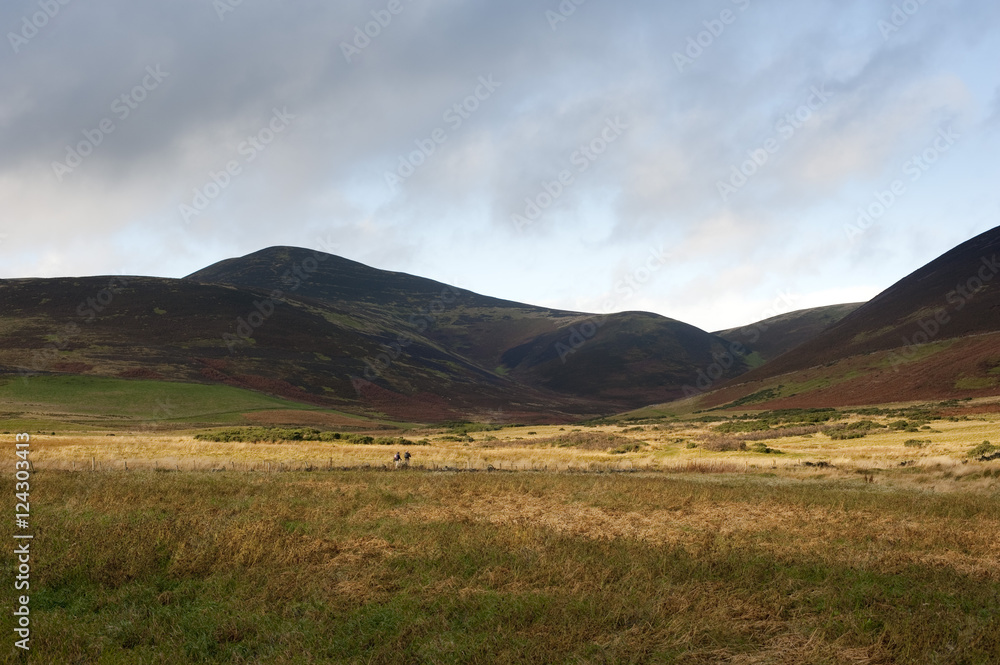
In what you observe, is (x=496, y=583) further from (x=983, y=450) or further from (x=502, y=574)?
(x=983, y=450)

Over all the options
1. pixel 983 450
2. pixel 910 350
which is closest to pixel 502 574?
pixel 983 450

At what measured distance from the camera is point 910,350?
111438 mm

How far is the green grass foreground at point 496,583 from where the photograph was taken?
28.5 feet

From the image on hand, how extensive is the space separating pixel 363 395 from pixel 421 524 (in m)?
124

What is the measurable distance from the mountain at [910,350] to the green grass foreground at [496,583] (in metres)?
88.0

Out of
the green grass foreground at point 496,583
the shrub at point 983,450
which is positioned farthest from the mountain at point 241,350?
the green grass foreground at point 496,583

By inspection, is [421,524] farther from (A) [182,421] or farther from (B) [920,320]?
(B) [920,320]

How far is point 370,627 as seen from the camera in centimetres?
944

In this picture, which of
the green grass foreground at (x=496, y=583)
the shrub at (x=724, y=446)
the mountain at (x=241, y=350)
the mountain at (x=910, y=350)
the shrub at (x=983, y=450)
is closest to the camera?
the green grass foreground at (x=496, y=583)

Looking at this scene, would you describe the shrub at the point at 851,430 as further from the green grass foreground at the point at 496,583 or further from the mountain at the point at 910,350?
the green grass foreground at the point at 496,583

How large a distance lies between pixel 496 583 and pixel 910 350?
126 meters

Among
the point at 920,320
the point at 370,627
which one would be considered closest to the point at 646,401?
the point at 920,320

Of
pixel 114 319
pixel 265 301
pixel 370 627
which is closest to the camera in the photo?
pixel 370 627

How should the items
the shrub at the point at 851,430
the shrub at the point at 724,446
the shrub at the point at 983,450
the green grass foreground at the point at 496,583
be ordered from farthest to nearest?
the shrub at the point at 851,430 < the shrub at the point at 724,446 < the shrub at the point at 983,450 < the green grass foreground at the point at 496,583
